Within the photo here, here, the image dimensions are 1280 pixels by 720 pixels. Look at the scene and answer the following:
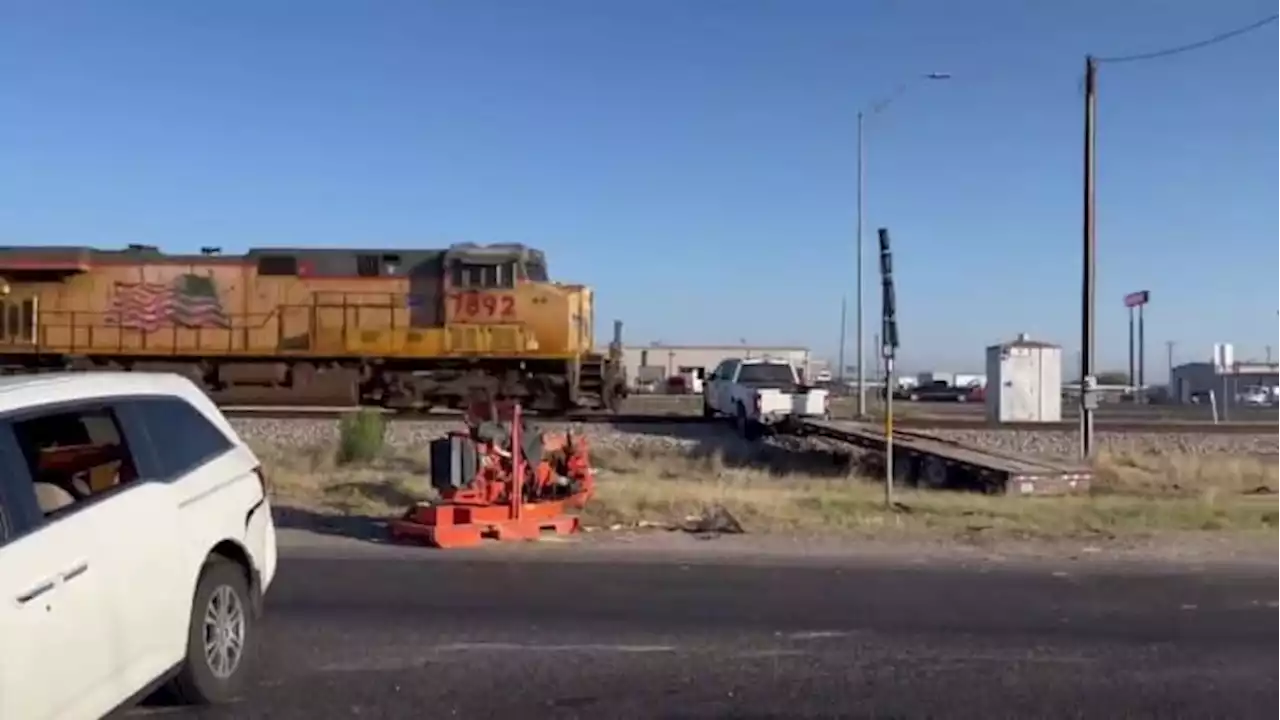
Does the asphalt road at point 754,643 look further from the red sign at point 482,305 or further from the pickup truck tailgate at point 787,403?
the red sign at point 482,305

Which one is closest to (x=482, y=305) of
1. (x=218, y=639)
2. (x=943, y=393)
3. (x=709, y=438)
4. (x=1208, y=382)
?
(x=709, y=438)

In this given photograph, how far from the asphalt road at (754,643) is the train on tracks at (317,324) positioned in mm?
19148

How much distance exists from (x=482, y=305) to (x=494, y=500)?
17.7 m

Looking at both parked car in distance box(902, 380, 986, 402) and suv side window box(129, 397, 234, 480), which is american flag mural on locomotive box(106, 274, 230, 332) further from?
parked car in distance box(902, 380, 986, 402)

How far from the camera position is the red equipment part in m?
13.4

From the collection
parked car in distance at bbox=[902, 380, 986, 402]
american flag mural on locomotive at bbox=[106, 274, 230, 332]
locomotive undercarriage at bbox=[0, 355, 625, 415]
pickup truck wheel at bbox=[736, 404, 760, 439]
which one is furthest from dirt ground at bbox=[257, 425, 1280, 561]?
parked car in distance at bbox=[902, 380, 986, 402]

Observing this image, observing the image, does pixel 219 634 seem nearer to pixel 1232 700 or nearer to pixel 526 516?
pixel 1232 700

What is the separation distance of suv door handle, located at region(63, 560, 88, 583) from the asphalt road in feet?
5.13

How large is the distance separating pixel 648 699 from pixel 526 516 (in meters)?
6.93

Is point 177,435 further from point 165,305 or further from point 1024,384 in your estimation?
point 1024,384

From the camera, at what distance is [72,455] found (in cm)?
598

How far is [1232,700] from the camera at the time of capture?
7.02m

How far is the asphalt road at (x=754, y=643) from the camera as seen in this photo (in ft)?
22.8

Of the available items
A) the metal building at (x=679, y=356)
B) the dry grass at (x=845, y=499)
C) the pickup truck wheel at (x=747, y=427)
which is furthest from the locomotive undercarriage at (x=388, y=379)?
the metal building at (x=679, y=356)
